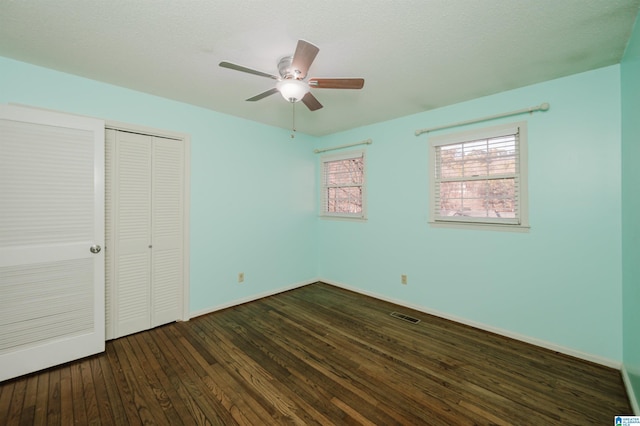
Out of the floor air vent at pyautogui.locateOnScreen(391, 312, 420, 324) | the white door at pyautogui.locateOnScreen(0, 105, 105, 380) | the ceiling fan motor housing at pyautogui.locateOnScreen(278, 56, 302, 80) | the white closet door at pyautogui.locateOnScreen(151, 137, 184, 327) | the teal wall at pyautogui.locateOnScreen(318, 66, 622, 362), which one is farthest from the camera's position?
the floor air vent at pyautogui.locateOnScreen(391, 312, 420, 324)

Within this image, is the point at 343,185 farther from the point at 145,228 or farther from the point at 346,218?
the point at 145,228

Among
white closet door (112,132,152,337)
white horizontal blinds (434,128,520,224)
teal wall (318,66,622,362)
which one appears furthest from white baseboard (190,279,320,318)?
white horizontal blinds (434,128,520,224)

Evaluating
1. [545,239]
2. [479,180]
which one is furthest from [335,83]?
[545,239]

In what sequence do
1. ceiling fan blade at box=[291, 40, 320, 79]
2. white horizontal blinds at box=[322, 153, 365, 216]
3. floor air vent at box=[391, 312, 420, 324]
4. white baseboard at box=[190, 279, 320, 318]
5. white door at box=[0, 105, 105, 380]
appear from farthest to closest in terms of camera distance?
white horizontal blinds at box=[322, 153, 365, 216], white baseboard at box=[190, 279, 320, 318], floor air vent at box=[391, 312, 420, 324], white door at box=[0, 105, 105, 380], ceiling fan blade at box=[291, 40, 320, 79]

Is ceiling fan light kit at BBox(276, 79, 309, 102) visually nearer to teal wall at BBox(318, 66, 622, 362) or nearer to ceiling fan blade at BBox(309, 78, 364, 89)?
ceiling fan blade at BBox(309, 78, 364, 89)

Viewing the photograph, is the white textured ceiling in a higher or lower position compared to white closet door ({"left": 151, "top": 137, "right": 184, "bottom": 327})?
higher

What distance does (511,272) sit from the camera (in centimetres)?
274

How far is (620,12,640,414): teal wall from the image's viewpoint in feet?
5.77

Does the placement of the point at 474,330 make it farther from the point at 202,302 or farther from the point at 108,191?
the point at 108,191

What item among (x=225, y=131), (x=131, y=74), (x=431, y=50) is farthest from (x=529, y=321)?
(x=131, y=74)

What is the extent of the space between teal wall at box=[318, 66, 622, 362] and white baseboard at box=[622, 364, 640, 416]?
23 cm

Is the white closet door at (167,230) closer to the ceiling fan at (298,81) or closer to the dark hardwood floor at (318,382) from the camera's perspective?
the dark hardwood floor at (318,382)

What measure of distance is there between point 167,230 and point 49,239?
0.97 m

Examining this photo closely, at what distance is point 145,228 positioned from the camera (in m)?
2.90
